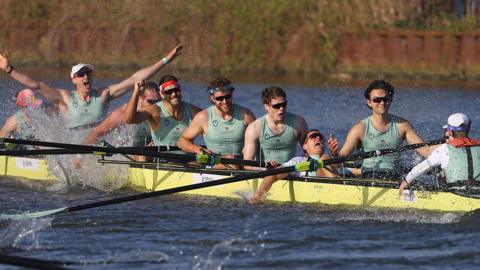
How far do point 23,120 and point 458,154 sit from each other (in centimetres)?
732

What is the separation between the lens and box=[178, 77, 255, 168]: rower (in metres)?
15.0

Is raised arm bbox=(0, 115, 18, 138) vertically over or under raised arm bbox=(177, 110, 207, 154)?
over

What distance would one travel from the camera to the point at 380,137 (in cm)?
1409

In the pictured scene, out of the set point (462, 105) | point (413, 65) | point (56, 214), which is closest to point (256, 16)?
point (413, 65)

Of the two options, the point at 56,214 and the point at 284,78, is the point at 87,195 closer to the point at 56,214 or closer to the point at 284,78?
the point at 56,214

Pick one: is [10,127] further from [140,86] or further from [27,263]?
[27,263]

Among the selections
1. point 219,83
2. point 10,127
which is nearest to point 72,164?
point 10,127

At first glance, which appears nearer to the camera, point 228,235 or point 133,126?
point 228,235

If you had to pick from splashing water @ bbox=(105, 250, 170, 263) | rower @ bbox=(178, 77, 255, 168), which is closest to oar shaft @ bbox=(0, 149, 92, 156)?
rower @ bbox=(178, 77, 255, 168)

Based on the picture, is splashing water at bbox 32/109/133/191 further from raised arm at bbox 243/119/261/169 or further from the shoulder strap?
the shoulder strap

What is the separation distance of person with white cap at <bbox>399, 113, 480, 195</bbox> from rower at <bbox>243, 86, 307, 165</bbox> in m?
2.21

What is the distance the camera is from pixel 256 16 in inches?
1364

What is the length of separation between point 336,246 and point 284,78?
71.7 ft

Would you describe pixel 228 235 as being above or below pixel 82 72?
below
